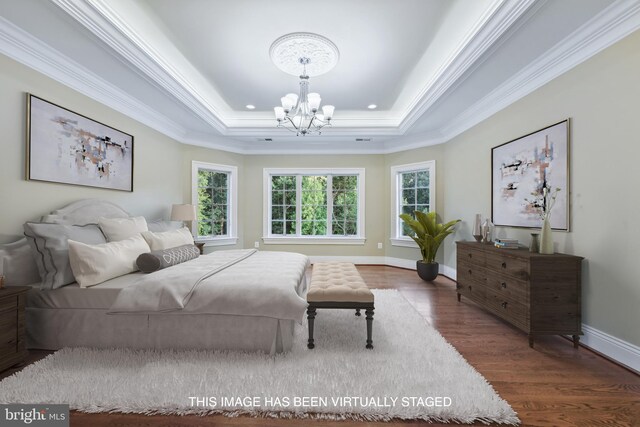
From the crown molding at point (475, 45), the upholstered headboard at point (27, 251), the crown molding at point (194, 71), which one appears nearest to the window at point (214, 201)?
the crown molding at point (194, 71)

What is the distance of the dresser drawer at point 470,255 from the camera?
3.06 metres

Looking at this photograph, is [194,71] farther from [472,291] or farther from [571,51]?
[472,291]

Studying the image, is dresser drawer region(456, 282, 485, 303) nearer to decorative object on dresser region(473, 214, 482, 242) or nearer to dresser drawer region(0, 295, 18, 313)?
decorative object on dresser region(473, 214, 482, 242)

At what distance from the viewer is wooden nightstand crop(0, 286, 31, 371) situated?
5.98 ft

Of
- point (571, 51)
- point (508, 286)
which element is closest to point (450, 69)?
point (571, 51)

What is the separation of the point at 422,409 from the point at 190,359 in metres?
1.61

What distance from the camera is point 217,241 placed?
17.2 feet

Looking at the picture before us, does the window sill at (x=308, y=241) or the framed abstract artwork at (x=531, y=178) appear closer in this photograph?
the framed abstract artwork at (x=531, y=178)

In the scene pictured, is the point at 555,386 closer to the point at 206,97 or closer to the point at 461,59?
the point at 461,59

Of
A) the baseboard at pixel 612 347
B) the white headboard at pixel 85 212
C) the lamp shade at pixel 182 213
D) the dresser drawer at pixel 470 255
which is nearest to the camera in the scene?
the baseboard at pixel 612 347

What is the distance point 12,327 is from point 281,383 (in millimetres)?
1935

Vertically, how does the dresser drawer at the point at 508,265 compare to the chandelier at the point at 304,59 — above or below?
below

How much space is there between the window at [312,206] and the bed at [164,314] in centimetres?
362

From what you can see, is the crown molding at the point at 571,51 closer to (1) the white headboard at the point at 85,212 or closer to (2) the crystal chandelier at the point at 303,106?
(2) the crystal chandelier at the point at 303,106
